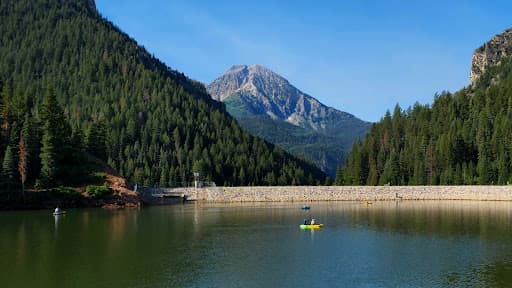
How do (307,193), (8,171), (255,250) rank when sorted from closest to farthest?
(255,250) < (8,171) < (307,193)

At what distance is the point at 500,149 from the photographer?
14412 centimetres

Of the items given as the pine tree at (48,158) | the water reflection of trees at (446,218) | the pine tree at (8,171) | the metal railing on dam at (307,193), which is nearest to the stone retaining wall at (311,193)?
the metal railing on dam at (307,193)

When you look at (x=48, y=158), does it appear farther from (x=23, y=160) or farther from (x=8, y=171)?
(x=8, y=171)

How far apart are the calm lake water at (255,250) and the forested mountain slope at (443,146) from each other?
5275cm

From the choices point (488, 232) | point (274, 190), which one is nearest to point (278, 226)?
point (488, 232)

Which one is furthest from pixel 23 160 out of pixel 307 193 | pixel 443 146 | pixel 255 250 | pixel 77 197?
pixel 443 146

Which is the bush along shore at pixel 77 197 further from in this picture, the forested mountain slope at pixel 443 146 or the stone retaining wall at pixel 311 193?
the forested mountain slope at pixel 443 146

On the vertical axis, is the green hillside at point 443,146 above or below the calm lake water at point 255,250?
above

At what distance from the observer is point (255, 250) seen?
195ft

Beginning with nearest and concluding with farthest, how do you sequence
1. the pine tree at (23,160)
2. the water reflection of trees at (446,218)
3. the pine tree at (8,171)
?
the water reflection of trees at (446,218) < the pine tree at (8,171) < the pine tree at (23,160)

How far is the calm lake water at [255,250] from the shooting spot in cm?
4562

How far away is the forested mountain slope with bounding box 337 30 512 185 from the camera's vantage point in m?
145

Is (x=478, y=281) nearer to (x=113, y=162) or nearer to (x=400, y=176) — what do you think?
(x=400, y=176)

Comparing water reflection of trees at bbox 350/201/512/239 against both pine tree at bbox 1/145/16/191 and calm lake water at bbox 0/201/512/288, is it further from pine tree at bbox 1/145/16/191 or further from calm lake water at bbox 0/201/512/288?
pine tree at bbox 1/145/16/191
